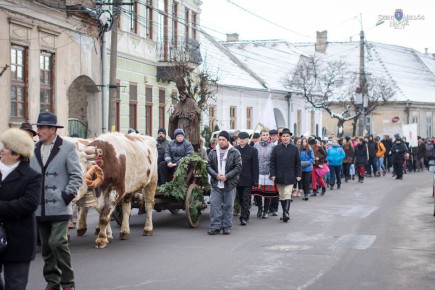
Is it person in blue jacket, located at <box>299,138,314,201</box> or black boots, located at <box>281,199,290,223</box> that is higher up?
person in blue jacket, located at <box>299,138,314,201</box>

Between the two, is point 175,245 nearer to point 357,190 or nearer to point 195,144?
point 195,144

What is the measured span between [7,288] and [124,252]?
494 centimetres

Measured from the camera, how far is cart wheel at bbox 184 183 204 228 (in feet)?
44.7

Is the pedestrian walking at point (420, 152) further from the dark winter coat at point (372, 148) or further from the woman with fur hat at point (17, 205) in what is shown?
the woman with fur hat at point (17, 205)

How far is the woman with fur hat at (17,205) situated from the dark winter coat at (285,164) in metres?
9.55

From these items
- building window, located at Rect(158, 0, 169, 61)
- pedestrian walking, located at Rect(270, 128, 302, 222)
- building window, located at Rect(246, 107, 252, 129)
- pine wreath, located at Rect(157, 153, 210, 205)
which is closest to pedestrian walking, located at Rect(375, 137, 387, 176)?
building window, located at Rect(158, 0, 169, 61)

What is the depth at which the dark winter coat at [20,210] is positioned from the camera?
6.05 metres

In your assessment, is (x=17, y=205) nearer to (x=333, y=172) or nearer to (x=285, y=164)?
(x=285, y=164)

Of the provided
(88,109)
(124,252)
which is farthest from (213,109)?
(124,252)

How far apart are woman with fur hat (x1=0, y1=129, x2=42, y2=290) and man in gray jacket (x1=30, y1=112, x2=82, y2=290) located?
146 cm

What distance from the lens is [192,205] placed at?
1384cm

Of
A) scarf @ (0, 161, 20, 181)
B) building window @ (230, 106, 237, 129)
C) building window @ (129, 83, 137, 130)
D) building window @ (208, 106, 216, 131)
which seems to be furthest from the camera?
building window @ (230, 106, 237, 129)

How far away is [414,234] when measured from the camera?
13.1 m

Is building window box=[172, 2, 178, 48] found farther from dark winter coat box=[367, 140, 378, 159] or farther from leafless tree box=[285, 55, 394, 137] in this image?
leafless tree box=[285, 55, 394, 137]
